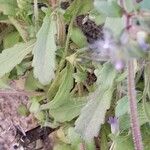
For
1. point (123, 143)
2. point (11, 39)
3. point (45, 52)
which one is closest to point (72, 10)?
point (45, 52)

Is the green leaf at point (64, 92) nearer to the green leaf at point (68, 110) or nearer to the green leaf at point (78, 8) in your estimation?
the green leaf at point (68, 110)

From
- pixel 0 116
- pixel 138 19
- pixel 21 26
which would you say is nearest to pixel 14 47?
pixel 21 26

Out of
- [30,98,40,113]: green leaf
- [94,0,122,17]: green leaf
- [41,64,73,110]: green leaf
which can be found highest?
[94,0,122,17]: green leaf

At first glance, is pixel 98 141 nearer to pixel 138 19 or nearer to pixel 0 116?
pixel 0 116

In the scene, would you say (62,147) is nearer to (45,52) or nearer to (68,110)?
(68,110)

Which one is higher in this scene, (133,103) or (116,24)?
(116,24)

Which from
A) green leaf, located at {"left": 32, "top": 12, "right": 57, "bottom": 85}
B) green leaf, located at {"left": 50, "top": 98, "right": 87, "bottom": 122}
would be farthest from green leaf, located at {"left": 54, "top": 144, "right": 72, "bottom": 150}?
green leaf, located at {"left": 32, "top": 12, "right": 57, "bottom": 85}

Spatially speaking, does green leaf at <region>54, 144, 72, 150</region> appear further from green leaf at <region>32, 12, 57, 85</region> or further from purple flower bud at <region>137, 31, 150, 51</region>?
purple flower bud at <region>137, 31, 150, 51</region>
